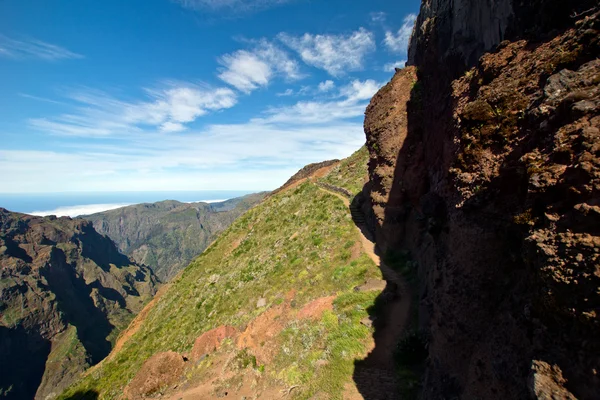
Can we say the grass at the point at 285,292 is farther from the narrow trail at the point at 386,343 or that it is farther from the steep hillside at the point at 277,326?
the narrow trail at the point at 386,343

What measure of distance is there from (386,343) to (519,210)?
34.3 feet

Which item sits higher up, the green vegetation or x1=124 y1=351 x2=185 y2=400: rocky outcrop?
the green vegetation

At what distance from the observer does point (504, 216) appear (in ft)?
27.2

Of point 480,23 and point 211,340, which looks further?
point 211,340

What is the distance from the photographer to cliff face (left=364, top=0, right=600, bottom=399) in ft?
17.9

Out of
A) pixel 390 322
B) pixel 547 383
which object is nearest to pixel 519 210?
pixel 547 383

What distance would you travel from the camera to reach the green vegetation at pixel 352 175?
38844 mm

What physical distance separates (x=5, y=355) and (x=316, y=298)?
239 m

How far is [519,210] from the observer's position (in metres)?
7.73

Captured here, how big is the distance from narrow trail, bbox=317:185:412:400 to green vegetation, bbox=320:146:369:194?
1787 centimetres

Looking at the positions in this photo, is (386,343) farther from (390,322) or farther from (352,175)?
(352,175)

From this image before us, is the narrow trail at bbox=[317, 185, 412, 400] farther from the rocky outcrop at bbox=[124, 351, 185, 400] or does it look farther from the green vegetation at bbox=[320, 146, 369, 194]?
the green vegetation at bbox=[320, 146, 369, 194]

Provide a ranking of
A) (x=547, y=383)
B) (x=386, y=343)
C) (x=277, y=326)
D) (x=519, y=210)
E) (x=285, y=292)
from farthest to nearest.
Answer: (x=285, y=292) → (x=277, y=326) → (x=386, y=343) → (x=519, y=210) → (x=547, y=383)

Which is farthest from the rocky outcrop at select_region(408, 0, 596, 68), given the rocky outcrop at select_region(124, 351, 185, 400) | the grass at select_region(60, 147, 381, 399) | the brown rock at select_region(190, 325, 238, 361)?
the rocky outcrop at select_region(124, 351, 185, 400)
